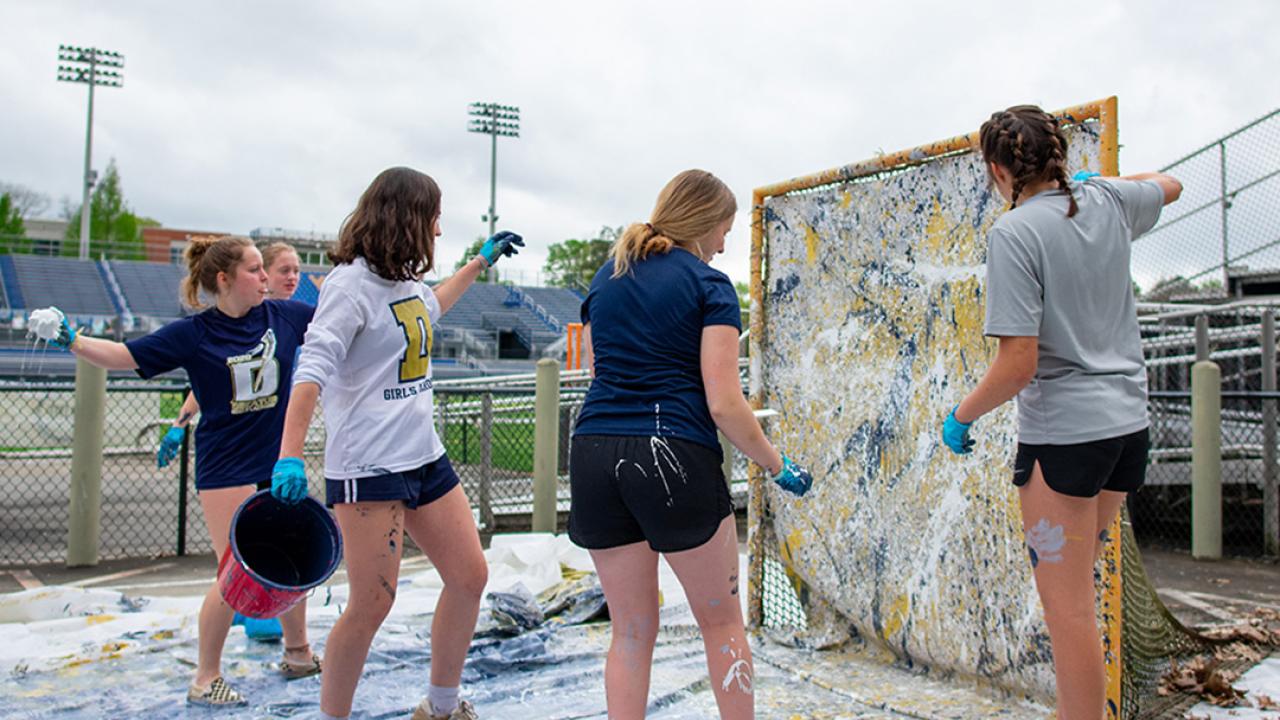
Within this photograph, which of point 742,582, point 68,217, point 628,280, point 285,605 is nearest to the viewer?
point 628,280

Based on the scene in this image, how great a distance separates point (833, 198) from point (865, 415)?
0.94m

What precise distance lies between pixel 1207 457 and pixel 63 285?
42835mm

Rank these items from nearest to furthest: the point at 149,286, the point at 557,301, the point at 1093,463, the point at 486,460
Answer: the point at 1093,463 < the point at 486,460 < the point at 149,286 < the point at 557,301

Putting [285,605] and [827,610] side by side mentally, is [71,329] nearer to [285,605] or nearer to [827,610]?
[285,605]

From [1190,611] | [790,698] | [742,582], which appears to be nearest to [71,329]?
[790,698]

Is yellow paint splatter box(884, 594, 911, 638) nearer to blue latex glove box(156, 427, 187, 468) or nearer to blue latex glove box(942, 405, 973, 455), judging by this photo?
blue latex glove box(942, 405, 973, 455)

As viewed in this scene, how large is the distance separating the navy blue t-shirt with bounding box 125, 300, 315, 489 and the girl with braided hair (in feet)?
8.25

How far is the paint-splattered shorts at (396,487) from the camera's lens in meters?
2.74

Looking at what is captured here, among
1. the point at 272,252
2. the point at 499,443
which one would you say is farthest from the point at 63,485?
the point at 272,252

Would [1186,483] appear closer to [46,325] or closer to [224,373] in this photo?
[224,373]

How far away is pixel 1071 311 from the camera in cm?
236

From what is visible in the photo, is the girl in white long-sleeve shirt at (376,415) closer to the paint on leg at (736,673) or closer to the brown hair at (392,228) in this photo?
the brown hair at (392,228)

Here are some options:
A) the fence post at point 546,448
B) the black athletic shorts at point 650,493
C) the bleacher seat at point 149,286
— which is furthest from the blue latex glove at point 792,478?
the bleacher seat at point 149,286

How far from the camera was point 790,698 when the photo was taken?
351cm
